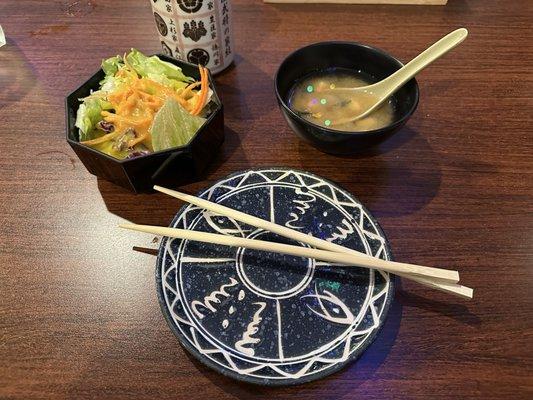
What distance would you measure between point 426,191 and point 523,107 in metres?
0.48

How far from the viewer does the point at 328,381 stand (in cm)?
85

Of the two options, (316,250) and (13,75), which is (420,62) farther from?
(13,75)

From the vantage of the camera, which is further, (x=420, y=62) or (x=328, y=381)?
(x=420, y=62)

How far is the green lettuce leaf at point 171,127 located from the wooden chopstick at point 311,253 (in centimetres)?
21

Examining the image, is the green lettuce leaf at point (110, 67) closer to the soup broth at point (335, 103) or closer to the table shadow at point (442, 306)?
the soup broth at point (335, 103)

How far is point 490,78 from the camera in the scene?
143cm

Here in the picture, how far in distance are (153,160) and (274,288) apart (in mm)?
411

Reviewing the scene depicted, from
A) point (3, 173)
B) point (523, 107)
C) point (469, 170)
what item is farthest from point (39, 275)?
point (523, 107)

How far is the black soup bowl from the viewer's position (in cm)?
104

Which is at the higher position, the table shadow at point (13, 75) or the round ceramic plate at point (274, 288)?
the table shadow at point (13, 75)

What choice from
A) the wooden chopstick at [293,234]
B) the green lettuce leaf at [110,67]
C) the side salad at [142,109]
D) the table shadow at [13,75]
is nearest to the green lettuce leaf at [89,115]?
the side salad at [142,109]

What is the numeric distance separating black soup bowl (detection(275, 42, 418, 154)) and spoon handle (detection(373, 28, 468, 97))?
0.03m

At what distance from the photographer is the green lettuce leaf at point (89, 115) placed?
1087mm

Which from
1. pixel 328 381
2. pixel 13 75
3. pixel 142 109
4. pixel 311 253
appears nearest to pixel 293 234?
pixel 311 253
